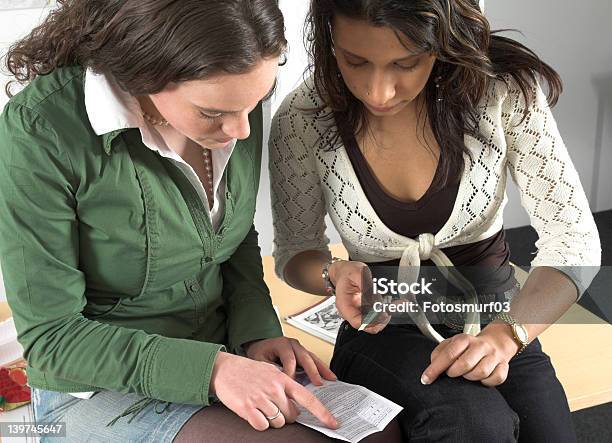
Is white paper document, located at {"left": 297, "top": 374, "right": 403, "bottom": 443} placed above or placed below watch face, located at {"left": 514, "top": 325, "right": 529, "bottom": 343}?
below

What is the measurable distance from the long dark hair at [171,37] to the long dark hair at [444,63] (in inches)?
7.7

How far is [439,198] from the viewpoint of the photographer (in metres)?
1.49

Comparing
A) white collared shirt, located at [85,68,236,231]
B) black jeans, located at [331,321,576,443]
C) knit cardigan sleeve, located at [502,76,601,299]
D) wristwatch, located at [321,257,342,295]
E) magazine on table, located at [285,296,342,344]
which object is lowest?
magazine on table, located at [285,296,342,344]

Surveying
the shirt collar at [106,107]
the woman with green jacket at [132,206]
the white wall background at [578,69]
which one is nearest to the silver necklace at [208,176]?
the woman with green jacket at [132,206]

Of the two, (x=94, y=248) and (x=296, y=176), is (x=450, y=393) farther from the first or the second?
(x=94, y=248)

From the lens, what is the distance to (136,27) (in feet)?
3.70

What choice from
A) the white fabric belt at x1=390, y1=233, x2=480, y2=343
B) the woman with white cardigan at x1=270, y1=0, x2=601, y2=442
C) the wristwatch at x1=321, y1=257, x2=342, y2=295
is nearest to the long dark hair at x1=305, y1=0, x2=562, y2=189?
the woman with white cardigan at x1=270, y1=0, x2=601, y2=442

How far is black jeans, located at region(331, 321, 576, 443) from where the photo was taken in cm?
130

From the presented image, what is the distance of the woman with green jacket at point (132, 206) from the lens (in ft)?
3.74

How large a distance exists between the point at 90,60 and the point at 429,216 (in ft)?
2.08

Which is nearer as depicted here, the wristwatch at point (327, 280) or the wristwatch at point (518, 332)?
the wristwatch at point (518, 332)

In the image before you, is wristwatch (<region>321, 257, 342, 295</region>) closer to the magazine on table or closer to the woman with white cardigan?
the woman with white cardigan

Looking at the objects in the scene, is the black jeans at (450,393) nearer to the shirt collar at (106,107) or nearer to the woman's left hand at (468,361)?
the woman's left hand at (468,361)

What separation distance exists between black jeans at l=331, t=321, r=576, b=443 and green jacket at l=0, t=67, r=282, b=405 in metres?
0.31
